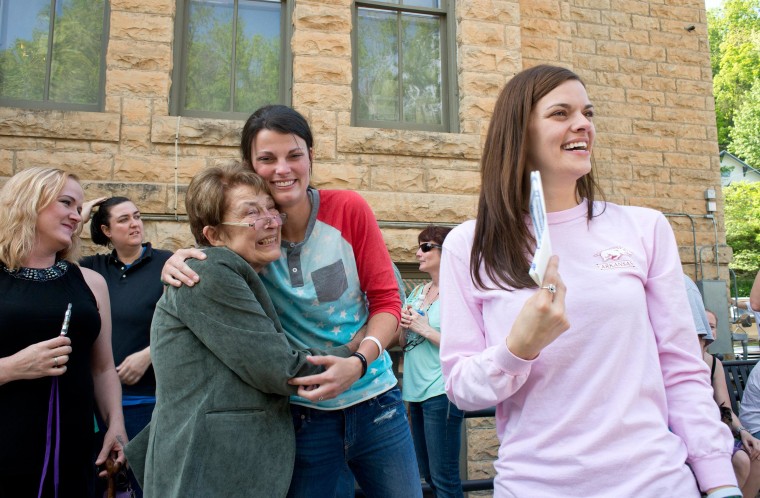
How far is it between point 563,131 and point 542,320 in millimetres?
614

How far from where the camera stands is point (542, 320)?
4.48 feet

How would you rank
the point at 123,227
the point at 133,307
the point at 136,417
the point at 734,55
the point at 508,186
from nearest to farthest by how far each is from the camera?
the point at 508,186
the point at 136,417
the point at 133,307
the point at 123,227
the point at 734,55

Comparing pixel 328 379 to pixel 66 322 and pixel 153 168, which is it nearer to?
pixel 66 322

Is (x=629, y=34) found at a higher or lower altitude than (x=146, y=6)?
higher

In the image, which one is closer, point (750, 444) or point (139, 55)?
point (750, 444)

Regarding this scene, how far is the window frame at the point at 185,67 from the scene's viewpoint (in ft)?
17.9

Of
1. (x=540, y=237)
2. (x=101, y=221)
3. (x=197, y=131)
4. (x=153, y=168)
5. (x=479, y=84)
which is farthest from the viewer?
(x=479, y=84)

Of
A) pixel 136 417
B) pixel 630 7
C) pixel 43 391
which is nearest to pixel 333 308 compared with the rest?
pixel 43 391

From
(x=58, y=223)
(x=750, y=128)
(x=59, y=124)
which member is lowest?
(x=58, y=223)

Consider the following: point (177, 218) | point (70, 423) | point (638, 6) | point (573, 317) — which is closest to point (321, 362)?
point (573, 317)

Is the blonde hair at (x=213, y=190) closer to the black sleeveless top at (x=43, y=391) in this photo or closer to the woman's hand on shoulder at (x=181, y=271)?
the woman's hand on shoulder at (x=181, y=271)

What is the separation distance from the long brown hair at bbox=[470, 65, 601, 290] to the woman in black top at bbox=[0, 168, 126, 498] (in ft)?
6.22

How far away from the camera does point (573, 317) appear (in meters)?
1.52

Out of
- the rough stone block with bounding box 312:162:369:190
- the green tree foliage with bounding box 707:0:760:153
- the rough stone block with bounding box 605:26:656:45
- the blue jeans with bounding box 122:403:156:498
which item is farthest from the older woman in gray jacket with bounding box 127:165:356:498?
the green tree foliage with bounding box 707:0:760:153
